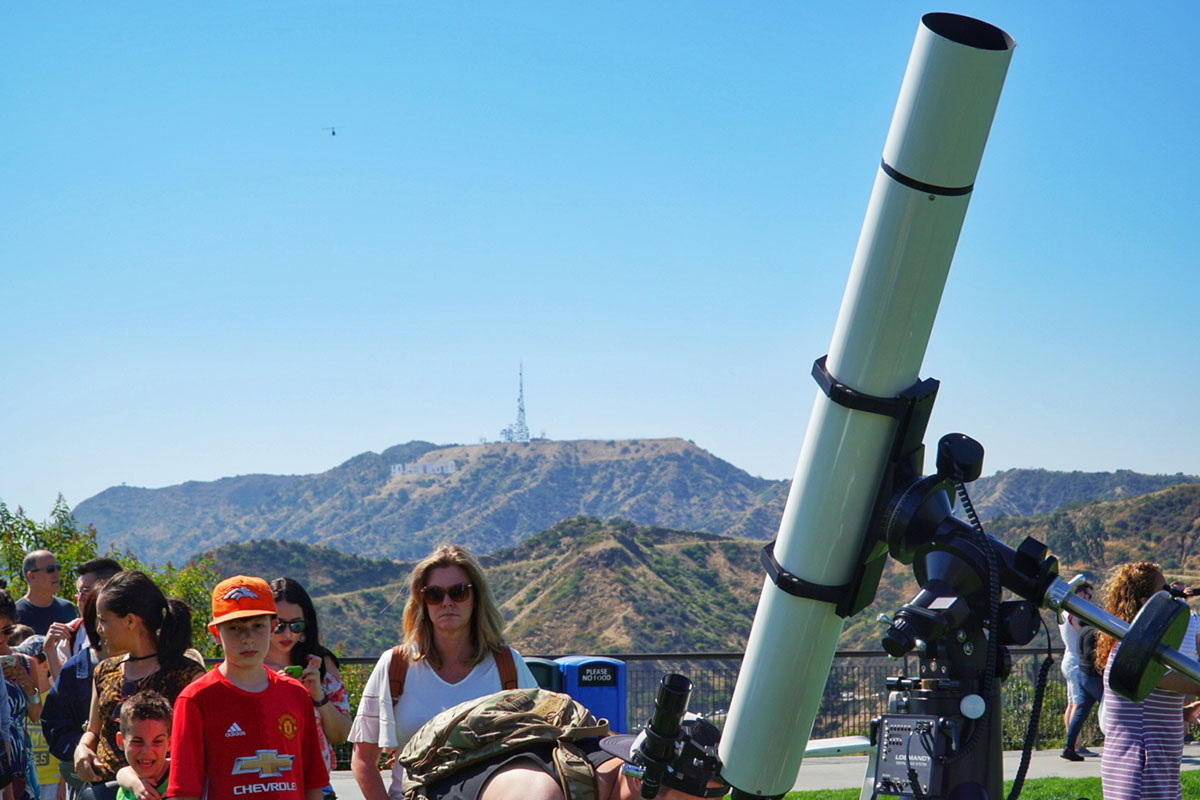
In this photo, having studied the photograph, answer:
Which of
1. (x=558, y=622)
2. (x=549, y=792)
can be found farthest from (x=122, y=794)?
(x=558, y=622)

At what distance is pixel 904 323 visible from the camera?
2.61m

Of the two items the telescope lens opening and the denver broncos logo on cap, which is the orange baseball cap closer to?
the denver broncos logo on cap

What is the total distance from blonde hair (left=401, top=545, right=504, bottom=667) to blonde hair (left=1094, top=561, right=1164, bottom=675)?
3.02 meters

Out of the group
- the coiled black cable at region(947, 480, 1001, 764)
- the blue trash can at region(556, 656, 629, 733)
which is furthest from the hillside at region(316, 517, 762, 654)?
the coiled black cable at region(947, 480, 1001, 764)

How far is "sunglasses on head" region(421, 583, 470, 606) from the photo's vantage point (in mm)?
4492

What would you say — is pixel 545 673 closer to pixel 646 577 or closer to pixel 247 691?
pixel 247 691

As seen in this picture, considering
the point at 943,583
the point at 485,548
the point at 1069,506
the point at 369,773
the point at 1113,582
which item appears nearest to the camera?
the point at 943,583

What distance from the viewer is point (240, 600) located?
4160 mm

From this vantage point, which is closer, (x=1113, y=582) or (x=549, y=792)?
(x=549, y=792)

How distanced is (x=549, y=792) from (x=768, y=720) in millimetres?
559

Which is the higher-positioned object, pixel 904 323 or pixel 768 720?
pixel 904 323

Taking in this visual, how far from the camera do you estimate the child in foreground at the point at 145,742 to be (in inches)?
177

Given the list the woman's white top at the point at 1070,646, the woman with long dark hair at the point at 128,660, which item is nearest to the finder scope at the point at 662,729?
the woman with long dark hair at the point at 128,660

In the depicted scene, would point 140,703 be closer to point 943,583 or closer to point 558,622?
point 943,583
